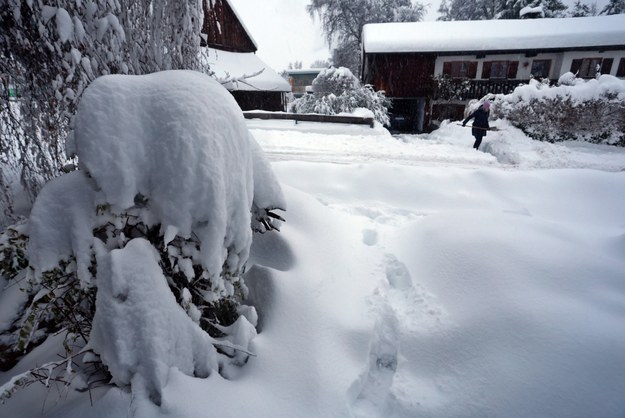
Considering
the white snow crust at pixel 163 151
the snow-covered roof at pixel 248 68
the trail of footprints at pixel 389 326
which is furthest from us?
the snow-covered roof at pixel 248 68

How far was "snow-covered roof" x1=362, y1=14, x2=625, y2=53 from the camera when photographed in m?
18.1

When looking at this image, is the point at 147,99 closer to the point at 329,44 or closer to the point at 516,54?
the point at 516,54

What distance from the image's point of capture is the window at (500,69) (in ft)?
64.4

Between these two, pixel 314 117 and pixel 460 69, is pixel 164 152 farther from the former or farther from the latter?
pixel 460 69

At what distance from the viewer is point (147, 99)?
5.74 feet

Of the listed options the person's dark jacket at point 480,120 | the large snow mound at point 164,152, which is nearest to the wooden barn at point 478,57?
the person's dark jacket at point 480,120

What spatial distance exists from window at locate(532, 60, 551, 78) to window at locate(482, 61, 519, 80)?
1049 mm

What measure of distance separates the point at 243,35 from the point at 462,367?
768 inches

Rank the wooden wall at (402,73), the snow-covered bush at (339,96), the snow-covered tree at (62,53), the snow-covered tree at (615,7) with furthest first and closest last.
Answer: the snow-covered tree at (615,7) < the wooden wall at (402,73) < the snow-covered bush at (339,96) < the snow-covered tree at (62,53)

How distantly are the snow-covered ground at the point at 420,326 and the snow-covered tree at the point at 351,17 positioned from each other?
2886cm

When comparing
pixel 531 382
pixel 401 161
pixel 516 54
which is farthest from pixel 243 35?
pixel 531 382

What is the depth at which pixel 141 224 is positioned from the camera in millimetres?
1817

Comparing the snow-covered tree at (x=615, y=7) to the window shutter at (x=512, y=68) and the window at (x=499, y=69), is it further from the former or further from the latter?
the window at (x=499, y=69)

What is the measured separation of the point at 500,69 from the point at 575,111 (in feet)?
33.9
